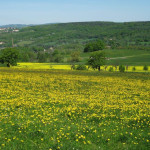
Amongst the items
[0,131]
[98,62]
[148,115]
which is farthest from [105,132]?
[98,62]

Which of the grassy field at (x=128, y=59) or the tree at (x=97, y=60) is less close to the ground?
the tree at (x=97, y=60)

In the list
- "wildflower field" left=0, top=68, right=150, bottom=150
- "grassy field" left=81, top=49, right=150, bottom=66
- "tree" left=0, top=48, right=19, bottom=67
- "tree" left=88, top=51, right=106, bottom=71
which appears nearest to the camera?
"wildflower field" left=0, top=68, right=150, bottom=150

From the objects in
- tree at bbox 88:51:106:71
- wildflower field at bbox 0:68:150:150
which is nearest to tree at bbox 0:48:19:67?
tree at bbox 88:51:106:71

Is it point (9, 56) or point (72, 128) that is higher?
point (72, 128)

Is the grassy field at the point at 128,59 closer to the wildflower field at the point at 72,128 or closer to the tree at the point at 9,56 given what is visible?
the tree at the point at 9,56

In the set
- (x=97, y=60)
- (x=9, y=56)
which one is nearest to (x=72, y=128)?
(x=97, y=60)

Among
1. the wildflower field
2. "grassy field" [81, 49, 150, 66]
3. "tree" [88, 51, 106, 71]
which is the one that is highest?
the wildflower field

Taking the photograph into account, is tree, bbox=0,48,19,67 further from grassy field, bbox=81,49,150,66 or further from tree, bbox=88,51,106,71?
grassy field, bbox=81,49,150,66

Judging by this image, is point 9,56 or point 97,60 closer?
point 97,60

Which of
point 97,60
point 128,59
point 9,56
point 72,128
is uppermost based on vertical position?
point 72,128

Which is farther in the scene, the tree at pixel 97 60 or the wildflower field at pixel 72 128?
the tree at pixel 97 60

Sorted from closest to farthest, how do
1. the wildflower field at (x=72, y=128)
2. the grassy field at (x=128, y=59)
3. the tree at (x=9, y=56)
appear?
the wildflower field at (x=72, y=128)
the tree at (x=9, y=56)
the grassy field at (x=128, y=59)

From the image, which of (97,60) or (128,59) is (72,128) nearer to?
(97,60)

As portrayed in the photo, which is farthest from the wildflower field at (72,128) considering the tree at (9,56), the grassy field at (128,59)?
the grassy field at (128,59)
